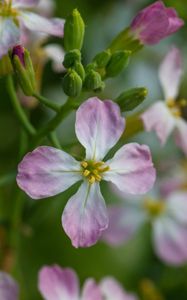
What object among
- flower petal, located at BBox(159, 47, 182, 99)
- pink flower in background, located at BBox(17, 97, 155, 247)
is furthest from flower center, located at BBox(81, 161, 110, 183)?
flower petal, located at BBox(159, 47, 182, 99)

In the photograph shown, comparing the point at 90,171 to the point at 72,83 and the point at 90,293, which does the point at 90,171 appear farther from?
the point at 90,293

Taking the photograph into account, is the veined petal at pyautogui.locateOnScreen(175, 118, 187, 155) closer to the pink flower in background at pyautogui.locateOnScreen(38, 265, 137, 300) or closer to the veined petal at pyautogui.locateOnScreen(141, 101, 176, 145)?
the veined petal at pyautogui.locateOnScreen(141, 101, 176, 145)

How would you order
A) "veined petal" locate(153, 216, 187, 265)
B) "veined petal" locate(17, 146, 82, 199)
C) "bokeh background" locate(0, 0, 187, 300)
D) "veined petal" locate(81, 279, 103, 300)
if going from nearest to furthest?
1. "veined petal" locate(17, 146, 82, 199)
2. "veined petal" locate(81, 279, 103, 300)
3. "veined petal" locate(153, 216, 187, 265)
4. "bokeh background" locate(0, 0, 187, 300)

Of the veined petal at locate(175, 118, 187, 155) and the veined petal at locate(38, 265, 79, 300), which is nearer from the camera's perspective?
the veined petal at locate(38, 265, 79, 300)

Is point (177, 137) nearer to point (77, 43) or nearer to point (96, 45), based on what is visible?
point (77, 43)

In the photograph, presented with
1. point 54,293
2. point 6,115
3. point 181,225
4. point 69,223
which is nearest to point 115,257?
point 181,225

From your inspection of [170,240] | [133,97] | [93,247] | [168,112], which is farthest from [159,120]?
[93,247]

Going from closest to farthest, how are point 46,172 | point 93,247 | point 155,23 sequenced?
point 46,172 < point 155,23 < point 93,247
